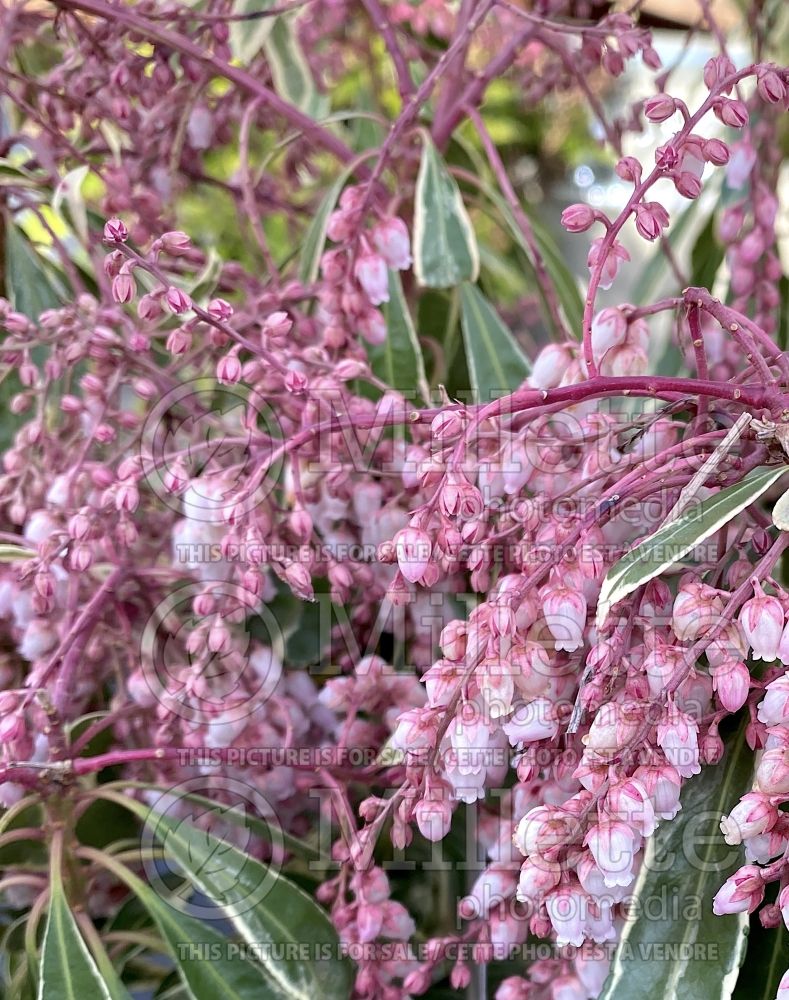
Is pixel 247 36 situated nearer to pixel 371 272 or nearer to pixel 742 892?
pixel 371 272

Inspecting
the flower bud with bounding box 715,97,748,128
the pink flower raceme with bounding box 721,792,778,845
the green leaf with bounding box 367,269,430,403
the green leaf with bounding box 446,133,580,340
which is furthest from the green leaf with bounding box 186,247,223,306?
the pink flower raceme with bounding box 721,792,778,845

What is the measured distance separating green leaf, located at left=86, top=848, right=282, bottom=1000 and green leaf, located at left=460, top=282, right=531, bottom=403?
0.36 metres

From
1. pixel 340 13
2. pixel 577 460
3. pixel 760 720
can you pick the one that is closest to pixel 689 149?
pixel 577 460

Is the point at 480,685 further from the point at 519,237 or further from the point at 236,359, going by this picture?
the point at 519,237

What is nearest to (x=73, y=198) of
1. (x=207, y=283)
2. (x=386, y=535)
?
(x=207, y=283)

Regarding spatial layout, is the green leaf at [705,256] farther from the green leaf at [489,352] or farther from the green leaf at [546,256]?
the green leaf at [489,352]

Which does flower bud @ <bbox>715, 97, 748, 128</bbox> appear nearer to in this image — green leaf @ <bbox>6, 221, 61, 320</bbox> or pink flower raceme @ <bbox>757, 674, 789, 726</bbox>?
pink flower raceme @ <bbox>757, 674, 789, 726</bbox>

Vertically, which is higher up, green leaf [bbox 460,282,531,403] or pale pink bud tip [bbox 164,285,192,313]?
pale pink bud tip [bbox 164,285,192,313]

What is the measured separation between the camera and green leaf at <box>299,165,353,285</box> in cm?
72

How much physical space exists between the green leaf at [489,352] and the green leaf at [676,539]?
9.8 inches

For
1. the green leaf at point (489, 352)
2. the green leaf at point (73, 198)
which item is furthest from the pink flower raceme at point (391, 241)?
the green leaf at point (73, 198)

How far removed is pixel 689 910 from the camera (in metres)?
0.48

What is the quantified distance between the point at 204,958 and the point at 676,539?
36cm

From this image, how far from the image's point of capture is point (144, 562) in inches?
25.8
